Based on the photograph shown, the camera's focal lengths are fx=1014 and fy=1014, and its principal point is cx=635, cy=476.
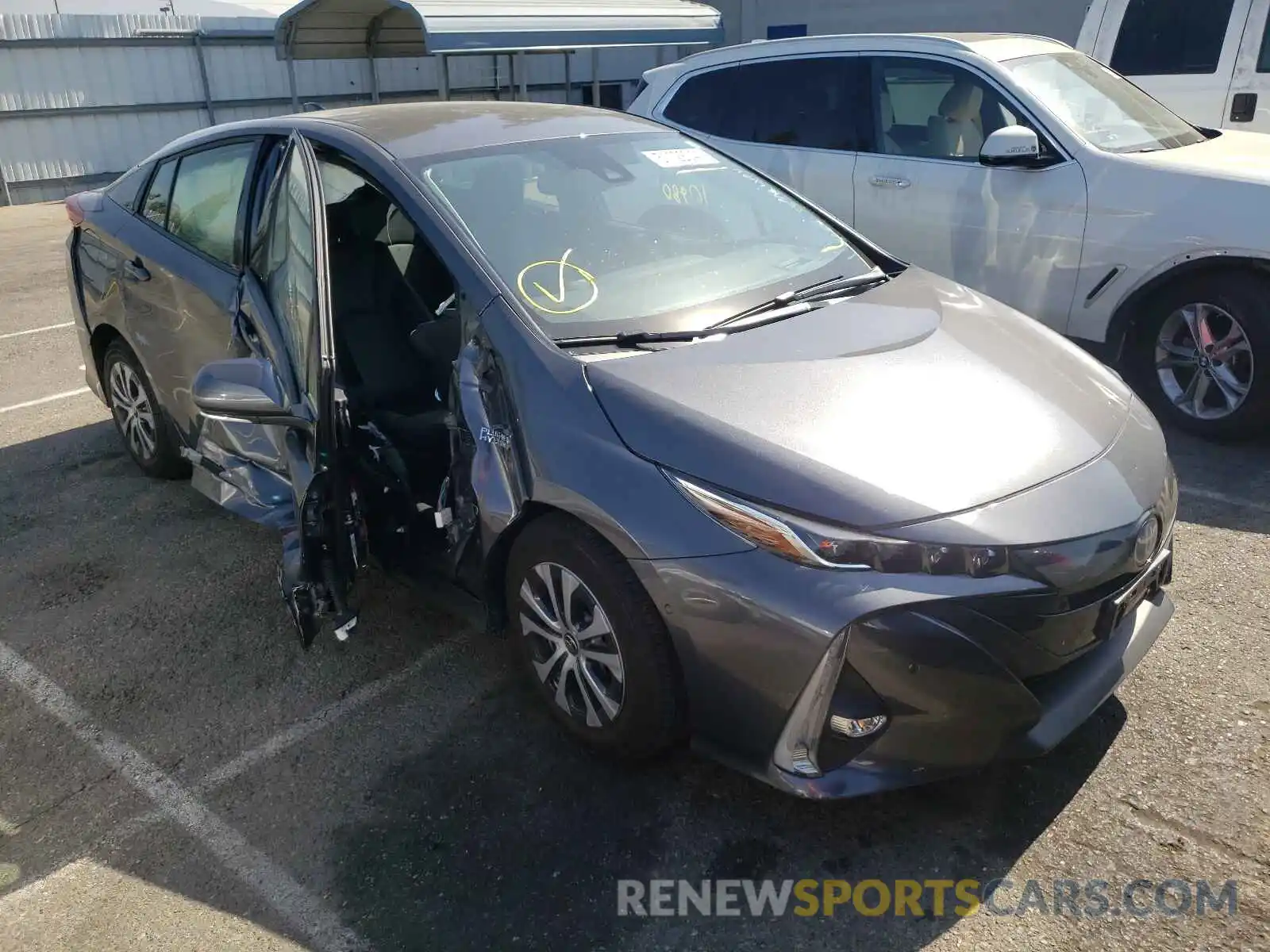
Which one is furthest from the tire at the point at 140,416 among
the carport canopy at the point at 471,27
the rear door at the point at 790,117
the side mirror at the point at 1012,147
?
the carport canopy at the point at 471,27

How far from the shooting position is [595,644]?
8.66 ft

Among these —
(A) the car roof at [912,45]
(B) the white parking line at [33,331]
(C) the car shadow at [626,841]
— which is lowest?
(B) the white parking line at [33,331]

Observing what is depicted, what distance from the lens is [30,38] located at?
1438cm

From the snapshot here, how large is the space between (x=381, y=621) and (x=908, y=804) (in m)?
1.94

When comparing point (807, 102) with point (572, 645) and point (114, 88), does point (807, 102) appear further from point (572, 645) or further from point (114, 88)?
point (114, 88)

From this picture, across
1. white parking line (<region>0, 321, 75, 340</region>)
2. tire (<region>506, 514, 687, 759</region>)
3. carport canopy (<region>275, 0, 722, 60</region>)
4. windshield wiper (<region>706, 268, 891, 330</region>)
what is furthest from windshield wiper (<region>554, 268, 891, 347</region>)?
carport canopy (<region>275, 0, 722, 60</region>)

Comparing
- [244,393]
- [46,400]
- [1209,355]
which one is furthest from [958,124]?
[46,400]

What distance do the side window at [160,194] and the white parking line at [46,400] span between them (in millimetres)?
2327

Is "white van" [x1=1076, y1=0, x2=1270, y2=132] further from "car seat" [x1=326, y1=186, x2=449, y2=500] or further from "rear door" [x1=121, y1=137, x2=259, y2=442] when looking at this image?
"rear door" [x1=121, y1=137, x2=259, y2=442]

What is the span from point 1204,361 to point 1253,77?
10.2 feet

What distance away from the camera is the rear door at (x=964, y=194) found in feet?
16.4

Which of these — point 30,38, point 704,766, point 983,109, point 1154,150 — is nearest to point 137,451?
point 704,766

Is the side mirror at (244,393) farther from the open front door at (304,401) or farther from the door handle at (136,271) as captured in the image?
the door handle at (136,271)

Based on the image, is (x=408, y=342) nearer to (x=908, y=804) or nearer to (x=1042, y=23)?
(x=908, y=804)
